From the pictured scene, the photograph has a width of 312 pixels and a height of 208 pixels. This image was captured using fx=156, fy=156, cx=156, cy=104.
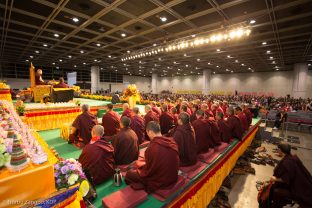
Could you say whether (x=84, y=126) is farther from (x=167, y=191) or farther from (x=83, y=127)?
(x=167, y=191)

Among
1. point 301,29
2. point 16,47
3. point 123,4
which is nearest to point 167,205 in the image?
point 123,4

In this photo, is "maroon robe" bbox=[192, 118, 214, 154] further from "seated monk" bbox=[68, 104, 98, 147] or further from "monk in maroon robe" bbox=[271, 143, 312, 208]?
"seated monk" bbox=[68, 104, 98, 147]

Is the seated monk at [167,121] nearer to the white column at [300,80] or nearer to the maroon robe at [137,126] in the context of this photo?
the maroon robe at [137,126]

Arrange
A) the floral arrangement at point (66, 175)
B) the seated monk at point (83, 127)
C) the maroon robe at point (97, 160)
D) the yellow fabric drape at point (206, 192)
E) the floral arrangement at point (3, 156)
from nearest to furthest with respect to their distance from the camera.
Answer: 1. the floral arrangement at point (3, 156)
2. the floral arrangement at point (66, 175)
3. the maroon robe at point (97, 160)
4. the yellow fabric drape at point (206, 192)
5. the seated monk at point (83, 127)

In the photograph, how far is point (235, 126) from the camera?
17.6 feet

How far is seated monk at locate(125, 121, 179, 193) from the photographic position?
2.33 m

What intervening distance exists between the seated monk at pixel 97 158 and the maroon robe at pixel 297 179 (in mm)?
3236

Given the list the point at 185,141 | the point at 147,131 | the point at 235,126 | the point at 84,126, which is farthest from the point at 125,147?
the point at 235,126

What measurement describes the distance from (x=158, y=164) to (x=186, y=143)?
1.01 metres

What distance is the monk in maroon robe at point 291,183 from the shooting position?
9.03 ft

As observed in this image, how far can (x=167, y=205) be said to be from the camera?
7.34 feet

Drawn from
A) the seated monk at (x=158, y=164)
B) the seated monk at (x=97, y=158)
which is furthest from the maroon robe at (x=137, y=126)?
the seated monk at (x=158, y=164)

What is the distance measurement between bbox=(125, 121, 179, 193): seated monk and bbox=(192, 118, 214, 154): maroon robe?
171 cm

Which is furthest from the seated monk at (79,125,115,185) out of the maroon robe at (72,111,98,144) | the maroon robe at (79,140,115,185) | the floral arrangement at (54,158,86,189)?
the maroon robe at (72,111,98,144)
